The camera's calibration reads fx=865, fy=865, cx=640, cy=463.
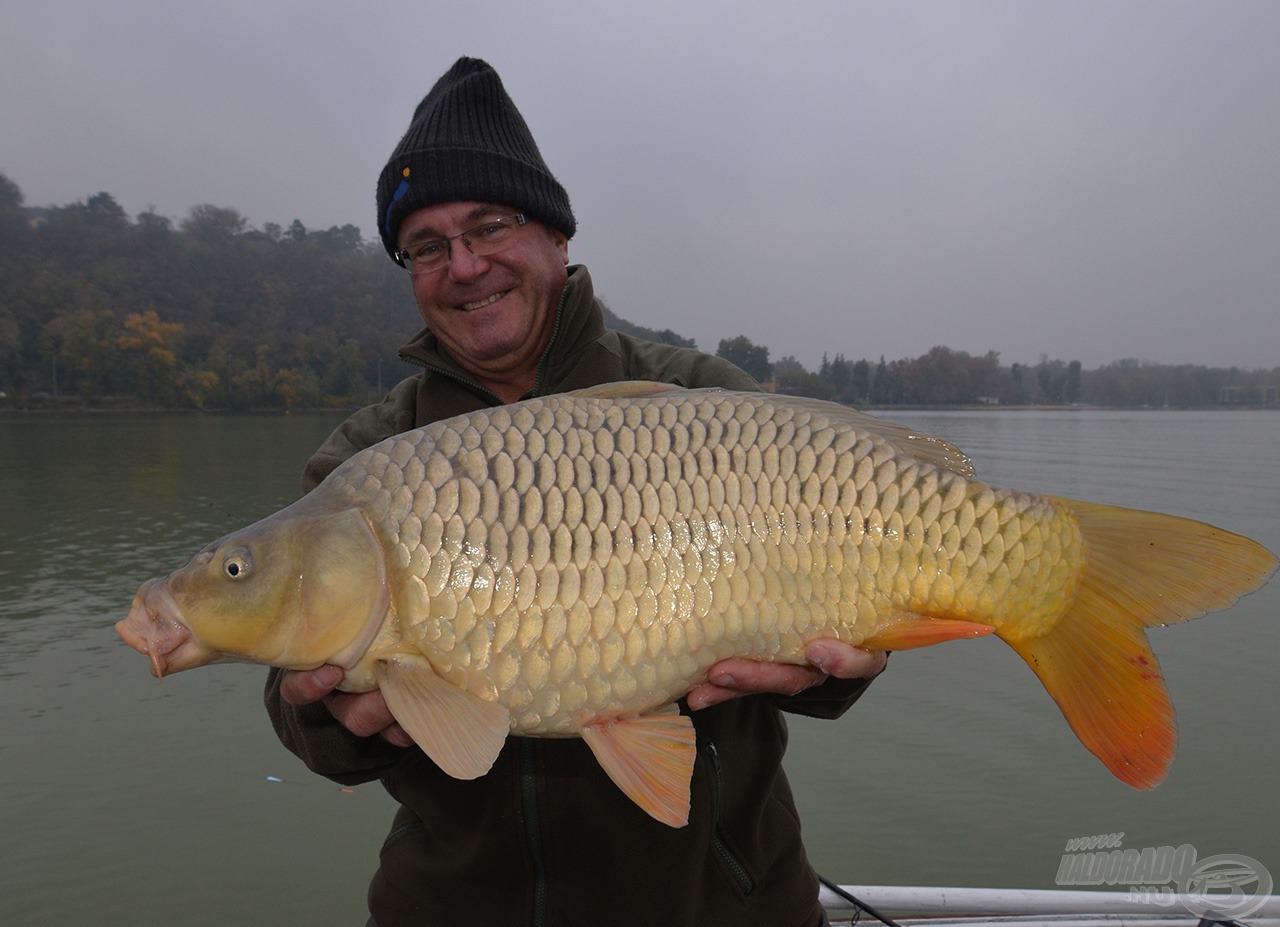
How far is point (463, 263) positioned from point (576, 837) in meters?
1.00

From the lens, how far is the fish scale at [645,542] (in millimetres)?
1077

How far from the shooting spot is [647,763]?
1.11 meters


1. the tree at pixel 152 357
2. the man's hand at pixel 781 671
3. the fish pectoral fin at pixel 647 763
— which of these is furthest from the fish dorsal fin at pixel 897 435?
the tree at pixel 152 357

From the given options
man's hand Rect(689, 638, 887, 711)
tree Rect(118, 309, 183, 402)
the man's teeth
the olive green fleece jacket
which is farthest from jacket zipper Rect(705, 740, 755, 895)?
tree Rect(118, 309, 183, 402)

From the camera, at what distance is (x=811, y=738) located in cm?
488

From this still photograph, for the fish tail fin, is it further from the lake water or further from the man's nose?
the lake water

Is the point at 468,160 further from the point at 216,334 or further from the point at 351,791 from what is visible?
the point at 216,334

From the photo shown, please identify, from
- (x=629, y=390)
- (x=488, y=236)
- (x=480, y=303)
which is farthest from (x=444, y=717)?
(x=488, y=236)

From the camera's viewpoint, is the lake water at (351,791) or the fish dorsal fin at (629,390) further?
the lake water at (351,791)

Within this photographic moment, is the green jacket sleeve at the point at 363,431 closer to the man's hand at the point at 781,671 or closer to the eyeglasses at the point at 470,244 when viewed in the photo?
the eyeglasses at the point at 470,244

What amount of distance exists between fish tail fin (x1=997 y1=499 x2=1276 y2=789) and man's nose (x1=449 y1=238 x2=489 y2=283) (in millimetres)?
1052

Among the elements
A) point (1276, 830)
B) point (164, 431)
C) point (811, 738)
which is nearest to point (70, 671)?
point (811, 738)

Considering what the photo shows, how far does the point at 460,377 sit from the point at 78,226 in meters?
63.6

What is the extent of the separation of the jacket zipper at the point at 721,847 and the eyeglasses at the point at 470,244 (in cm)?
99
